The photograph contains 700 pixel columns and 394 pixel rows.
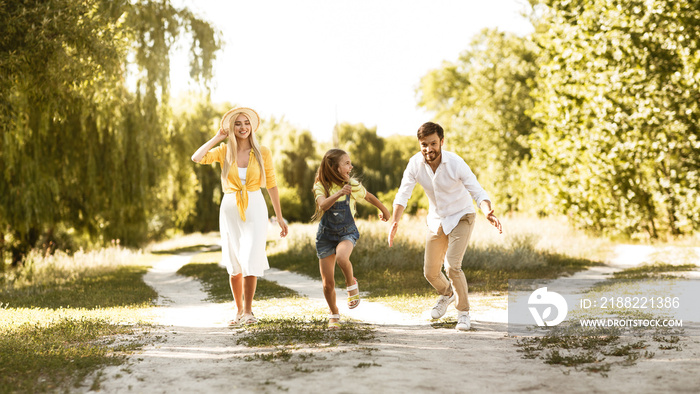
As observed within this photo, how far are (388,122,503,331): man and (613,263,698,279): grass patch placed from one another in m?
6.19

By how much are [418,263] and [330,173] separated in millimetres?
8587

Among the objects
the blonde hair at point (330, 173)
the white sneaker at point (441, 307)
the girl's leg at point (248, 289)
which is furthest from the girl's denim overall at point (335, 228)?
the white sneaker at point (441, 307)

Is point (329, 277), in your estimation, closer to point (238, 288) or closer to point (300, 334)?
point (300, 334)

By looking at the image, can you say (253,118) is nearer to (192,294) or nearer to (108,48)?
(192,294)

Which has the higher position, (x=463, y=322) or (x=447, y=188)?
(x=447, y=188)

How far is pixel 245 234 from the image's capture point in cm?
749

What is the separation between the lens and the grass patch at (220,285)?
11422mm

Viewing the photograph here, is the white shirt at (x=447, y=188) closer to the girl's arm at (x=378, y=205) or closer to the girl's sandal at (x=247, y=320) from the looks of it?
the girl's arm at (x=378, y=205)

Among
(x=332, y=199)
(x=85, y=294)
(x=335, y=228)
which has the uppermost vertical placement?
(x=332, y=199)

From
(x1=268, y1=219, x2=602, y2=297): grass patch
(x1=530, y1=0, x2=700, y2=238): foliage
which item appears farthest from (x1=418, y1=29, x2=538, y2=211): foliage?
(x1=268, y1=219, x2=602, y2=297): grass patch

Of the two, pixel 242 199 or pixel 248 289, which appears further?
pixel 248 289

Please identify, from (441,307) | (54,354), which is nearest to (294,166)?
(441,307)

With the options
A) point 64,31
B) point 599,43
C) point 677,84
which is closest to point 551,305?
point 64,31

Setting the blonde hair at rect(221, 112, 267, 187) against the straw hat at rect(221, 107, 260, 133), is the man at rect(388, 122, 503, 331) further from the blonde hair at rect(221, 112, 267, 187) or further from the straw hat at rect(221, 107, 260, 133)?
the straw hat at rect(221, 107, 260, 133)
